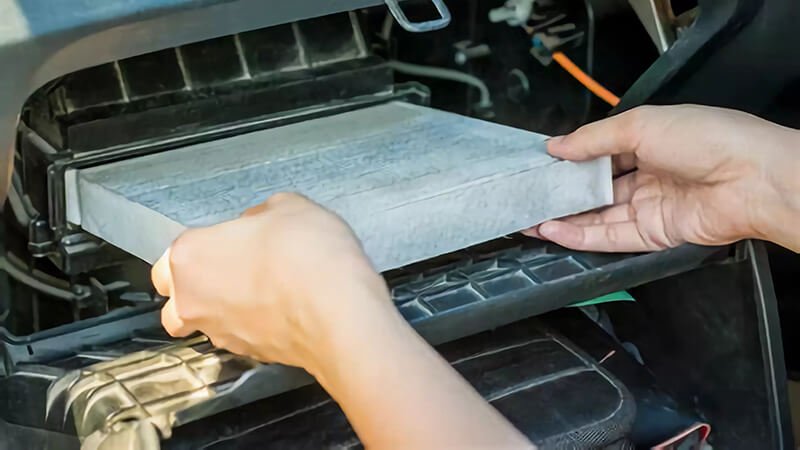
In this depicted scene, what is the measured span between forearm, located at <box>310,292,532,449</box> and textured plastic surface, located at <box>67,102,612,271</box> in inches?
5.7

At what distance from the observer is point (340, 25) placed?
1095 mm

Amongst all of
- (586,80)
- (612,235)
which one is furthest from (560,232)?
(586,80)

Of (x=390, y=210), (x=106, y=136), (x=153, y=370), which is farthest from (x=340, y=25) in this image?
(x=153, y=370)

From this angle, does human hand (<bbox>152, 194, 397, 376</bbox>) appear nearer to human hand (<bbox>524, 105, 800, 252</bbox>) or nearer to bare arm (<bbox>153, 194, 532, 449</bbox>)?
bare arm (<bbox>153, 194, 532, 449</bbox>)

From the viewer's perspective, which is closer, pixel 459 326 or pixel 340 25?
pixel 459 326

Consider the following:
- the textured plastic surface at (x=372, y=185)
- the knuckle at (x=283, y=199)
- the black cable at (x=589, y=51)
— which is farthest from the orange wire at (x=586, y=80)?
the knuckle at (x=283, y=199)

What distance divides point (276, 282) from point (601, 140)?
1.17 ft

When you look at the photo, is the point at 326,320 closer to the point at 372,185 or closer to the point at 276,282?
the point at 276,282

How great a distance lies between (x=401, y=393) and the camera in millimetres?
600

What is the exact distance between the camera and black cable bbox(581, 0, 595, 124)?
111 cm

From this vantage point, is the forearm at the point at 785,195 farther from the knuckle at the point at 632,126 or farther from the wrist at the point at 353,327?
the wrist at the point at 353,327

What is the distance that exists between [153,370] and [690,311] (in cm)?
55

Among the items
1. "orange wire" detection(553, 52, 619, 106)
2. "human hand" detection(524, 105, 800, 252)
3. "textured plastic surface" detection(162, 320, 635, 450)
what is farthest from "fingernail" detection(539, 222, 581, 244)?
"orange wire" detection(553, 52, 619, 106)

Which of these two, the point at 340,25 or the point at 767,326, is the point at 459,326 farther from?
the point at 340,25
